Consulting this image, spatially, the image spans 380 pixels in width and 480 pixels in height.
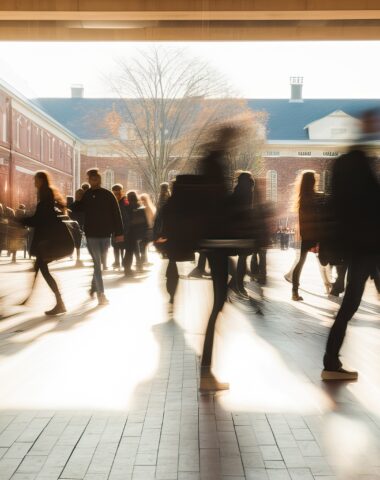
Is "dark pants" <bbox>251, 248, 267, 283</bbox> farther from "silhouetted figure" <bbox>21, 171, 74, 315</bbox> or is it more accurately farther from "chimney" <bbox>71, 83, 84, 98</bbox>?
"chimney" <bbox>71, 83, 84, 98</bbox>

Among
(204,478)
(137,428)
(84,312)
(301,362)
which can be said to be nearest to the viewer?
(204,478)

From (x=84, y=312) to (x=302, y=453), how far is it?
5230mm

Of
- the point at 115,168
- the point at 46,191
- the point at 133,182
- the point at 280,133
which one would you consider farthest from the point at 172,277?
the point at 280,133

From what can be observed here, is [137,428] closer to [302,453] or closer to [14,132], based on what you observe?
[302,453]

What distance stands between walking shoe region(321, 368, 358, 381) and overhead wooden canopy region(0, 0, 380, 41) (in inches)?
239

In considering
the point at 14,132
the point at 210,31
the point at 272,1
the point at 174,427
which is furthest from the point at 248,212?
the point at 14,132

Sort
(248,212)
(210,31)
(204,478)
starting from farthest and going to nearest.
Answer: (210,31) < (248,212) < (204,478)

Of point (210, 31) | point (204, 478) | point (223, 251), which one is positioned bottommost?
point (204, 478)

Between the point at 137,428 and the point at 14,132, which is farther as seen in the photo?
the point at 14,132

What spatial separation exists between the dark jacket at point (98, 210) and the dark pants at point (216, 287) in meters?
4.37

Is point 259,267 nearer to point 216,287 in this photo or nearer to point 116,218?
point 116,218

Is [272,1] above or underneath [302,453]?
above

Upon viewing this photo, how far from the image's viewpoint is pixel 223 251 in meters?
4.61

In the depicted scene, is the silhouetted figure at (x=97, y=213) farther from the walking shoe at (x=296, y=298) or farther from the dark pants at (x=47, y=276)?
the walking shoe at (x=296, y=298)
